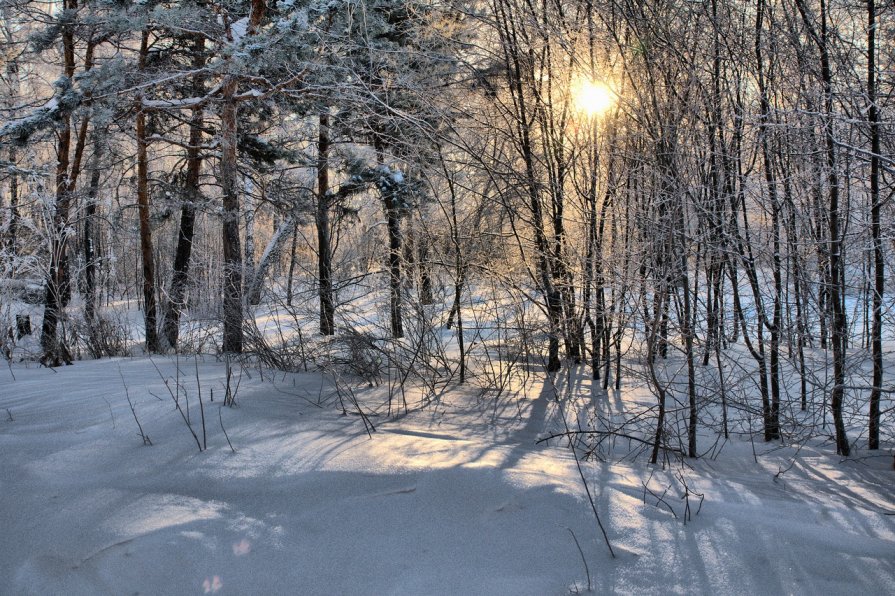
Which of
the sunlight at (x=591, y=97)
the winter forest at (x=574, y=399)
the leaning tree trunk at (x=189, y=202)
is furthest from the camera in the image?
the leaning tree trunk at (x=189, y=202)

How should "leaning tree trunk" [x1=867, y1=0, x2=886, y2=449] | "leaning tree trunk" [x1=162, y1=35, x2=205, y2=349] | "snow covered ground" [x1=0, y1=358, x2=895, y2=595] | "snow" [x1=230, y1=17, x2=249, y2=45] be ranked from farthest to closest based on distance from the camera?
"leaning tree trunk" [x1=162, y1=35, x2=205, y2=349] < "snow" [x1=230, y1=17, x2=249, y2=45] < "leaning tree trunk" [x1=867, y1=0, x2=886, y2=449] < "snow covered ground" [x1=0, y1=358, x2=895, y2=595]

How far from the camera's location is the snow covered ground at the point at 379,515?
Result: 1.83 meters

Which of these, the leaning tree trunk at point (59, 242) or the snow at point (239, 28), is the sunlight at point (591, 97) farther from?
the leaning tree trunk at point (59, 242)

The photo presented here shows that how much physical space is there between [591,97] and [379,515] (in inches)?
154

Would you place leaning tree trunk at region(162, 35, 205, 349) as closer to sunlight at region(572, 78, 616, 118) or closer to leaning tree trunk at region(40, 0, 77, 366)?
leaning tree trunk at region(40, 0, 77, 366)

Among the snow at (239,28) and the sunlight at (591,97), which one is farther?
the snow at (239,28)

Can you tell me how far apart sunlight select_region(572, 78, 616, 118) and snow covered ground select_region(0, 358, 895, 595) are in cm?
278

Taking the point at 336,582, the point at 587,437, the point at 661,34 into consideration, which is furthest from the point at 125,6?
the point at 336,582

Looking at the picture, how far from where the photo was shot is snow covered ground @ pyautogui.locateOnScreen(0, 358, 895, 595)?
183 cm

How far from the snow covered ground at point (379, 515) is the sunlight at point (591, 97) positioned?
278 centimetres

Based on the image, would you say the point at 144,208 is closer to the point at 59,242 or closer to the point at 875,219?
the point at 59,242

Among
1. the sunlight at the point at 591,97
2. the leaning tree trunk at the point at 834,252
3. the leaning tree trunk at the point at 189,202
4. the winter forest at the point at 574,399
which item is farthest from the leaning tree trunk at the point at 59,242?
the leaning tree trunk at the point at 834,252

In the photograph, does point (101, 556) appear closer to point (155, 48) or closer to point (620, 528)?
point (620, 528)

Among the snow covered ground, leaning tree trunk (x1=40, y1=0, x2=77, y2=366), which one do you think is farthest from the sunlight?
leaning tree trunk (x1=40, y1=0, x2=77, y2=366)
